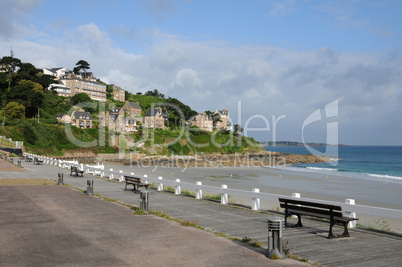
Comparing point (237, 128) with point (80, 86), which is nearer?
point (80, 86)

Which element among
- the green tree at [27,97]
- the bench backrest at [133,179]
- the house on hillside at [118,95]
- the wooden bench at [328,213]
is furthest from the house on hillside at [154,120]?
the wooden bench at [328,213]

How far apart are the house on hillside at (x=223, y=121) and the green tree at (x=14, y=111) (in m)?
101

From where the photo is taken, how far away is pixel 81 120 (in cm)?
10306

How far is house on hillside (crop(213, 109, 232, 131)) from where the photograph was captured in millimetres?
175613

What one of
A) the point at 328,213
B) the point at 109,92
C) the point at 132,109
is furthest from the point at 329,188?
the point at 109,92

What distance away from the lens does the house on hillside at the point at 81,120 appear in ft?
332

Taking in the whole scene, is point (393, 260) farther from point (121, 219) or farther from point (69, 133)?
Result: point (69, 133)

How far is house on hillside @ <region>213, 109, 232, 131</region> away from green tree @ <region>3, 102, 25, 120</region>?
3986 inches

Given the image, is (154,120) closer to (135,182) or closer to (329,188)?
(329,188)

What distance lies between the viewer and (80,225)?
34.1 feet

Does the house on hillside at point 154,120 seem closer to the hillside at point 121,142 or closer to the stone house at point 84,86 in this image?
the hillside at point 121,142

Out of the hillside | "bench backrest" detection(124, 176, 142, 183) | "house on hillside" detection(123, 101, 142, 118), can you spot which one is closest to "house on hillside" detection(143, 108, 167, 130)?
"house on hillside" detection(123, 101, 142, 118)

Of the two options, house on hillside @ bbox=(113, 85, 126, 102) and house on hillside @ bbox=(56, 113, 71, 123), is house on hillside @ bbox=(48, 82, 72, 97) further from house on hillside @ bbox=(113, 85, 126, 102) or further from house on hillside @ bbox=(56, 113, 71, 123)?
house on hillside @ bbox=(56, 113, 71, 123)

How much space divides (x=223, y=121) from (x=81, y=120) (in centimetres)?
9165
